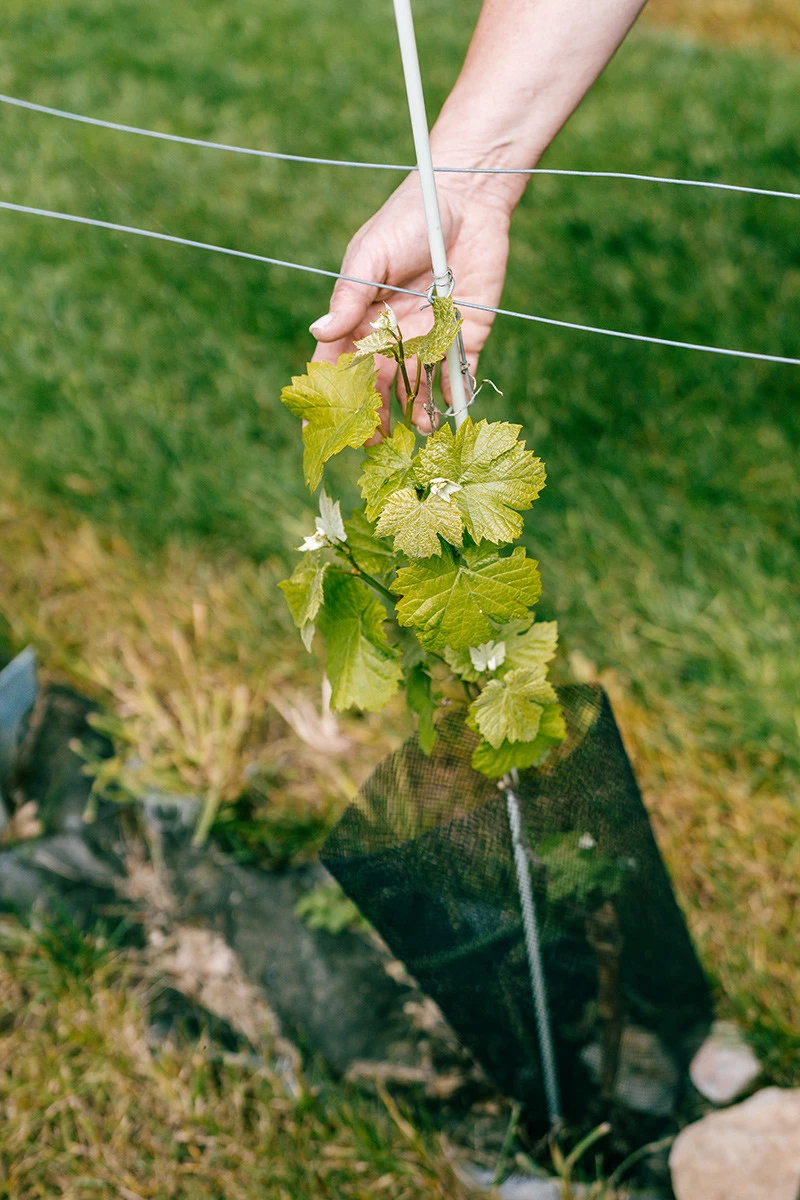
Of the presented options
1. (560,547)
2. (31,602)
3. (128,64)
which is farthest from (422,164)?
(128,64)

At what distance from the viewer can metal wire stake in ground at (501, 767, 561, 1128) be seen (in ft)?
3.76

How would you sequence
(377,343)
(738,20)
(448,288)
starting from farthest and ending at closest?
(738,20) < (448,288) < (377,343)

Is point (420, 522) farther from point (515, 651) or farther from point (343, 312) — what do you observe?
point (343, 312)

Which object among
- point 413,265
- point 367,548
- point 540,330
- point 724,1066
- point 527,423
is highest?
point 413,265

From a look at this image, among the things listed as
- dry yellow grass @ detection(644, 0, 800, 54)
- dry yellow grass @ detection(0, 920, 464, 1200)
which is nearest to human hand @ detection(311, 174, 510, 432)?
dry yellow grass @ detection(0, 920, 464, 1200)

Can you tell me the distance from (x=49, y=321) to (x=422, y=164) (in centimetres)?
254

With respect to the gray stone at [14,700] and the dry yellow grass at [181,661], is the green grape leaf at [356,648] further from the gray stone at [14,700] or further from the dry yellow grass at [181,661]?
the gray stone at [14,700]

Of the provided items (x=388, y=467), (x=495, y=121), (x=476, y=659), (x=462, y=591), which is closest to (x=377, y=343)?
(x=388, y=467)

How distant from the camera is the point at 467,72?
4.37 feet

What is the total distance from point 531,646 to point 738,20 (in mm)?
4834

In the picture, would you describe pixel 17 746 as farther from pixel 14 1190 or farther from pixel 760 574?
pixel 760 574

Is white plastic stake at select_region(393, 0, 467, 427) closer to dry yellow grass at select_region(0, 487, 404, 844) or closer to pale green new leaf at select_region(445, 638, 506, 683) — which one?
pale green new leaf at select_region(445, 638, 506, 683)

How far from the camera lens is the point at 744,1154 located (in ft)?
4.62

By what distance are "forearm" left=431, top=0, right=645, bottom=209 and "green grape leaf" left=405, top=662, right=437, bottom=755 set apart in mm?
740
